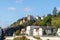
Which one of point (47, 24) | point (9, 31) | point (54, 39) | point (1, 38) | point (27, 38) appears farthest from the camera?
point (9, 31)

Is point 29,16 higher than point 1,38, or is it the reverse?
point 29,16

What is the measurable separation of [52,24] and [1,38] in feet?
199

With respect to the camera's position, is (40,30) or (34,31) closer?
(40,30)

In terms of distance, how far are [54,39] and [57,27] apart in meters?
19.7

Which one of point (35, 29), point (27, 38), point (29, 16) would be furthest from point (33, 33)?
point (29, 16)

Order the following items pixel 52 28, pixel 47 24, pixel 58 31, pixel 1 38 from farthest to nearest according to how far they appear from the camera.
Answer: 1. pixel 47 24
2. pixel 52 28
3. pixel 58 31
4. pixel 1 38

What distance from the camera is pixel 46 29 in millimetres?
73812

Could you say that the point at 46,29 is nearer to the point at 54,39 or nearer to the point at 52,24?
the point at 52,24

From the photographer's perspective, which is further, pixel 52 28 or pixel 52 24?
pixel 52 24

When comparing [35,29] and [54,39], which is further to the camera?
[35,29]

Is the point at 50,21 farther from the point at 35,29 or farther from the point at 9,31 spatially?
the point at 9,31

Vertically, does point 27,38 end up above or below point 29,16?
below

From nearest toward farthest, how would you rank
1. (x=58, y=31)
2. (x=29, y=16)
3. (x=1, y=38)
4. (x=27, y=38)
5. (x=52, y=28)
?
(x=1, y=38), (x=27, y=38), (x=58, y=31), (x=52, y=28), (x=29, y=16)

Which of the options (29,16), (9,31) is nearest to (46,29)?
(9,31)
